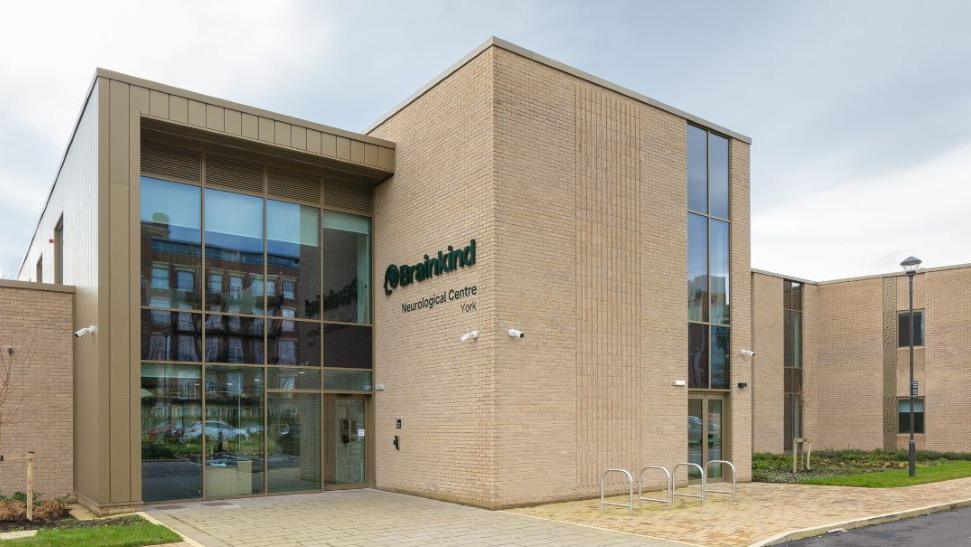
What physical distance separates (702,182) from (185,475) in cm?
1284

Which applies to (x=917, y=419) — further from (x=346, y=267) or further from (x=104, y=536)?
(x=104, y=536)

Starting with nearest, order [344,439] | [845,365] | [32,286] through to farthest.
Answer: [32,286]
[344,439]
[845,365]

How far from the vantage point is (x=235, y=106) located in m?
15.0

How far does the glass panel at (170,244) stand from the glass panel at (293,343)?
65.3 inches

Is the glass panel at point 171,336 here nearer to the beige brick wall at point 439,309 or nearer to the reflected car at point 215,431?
the reflected car at point 215,431

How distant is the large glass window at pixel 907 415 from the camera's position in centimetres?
2930

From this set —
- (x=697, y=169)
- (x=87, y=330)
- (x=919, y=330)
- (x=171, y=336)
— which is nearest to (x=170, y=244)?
(x=171, y=336)

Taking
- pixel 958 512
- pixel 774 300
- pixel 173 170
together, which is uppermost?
pixel 173 170

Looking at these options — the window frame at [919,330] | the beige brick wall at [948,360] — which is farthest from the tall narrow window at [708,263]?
the window frame at [919,330]

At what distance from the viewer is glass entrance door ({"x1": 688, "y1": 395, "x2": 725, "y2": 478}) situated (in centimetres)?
1747

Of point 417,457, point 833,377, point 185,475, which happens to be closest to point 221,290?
point 185,475

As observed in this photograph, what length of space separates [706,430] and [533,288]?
6.29m

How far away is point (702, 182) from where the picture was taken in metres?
18.3

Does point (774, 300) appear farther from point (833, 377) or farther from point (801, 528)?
point (801, 528)
